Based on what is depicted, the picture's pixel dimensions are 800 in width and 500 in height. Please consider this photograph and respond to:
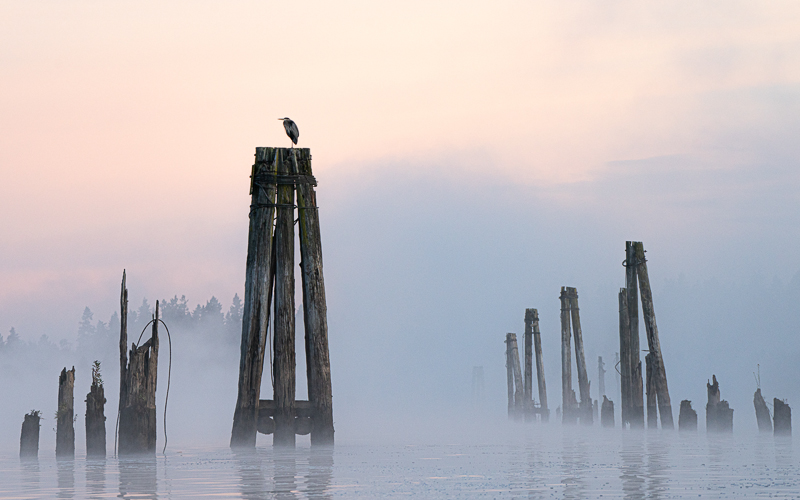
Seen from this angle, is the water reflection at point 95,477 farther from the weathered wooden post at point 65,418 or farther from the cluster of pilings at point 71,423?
the weathered wooden post at point 65,418

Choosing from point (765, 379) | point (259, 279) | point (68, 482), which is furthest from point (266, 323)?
point (765, 379)

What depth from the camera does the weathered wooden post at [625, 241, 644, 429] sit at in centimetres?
2317

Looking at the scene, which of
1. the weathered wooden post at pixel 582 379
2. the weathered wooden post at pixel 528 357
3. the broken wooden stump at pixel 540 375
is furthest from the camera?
the weathered wooden post at pixel 528 357

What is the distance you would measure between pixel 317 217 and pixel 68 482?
6.31 m

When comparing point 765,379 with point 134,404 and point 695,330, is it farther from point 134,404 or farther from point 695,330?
point 134,404

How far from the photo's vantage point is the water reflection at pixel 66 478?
7743 millimetres

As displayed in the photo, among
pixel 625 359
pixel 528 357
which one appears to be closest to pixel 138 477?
pixel 625 359

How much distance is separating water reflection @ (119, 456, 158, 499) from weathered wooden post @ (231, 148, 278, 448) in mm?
1602

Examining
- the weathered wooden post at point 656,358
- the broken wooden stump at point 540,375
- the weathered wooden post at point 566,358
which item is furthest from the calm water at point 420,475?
the broken wooden stump at point 540,375

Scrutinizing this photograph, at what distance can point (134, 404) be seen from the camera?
43.4ft

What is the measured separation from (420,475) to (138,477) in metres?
2.76

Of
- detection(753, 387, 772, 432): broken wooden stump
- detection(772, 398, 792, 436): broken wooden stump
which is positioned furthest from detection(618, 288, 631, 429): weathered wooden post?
detection(772, 398, 792, 436): broken wooden stump

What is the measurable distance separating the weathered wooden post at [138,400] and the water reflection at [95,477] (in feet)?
2.09

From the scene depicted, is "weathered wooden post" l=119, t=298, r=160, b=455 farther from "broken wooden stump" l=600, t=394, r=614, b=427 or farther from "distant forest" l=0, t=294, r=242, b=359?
"distant forest" l=0, t=294, r=242, b=359
